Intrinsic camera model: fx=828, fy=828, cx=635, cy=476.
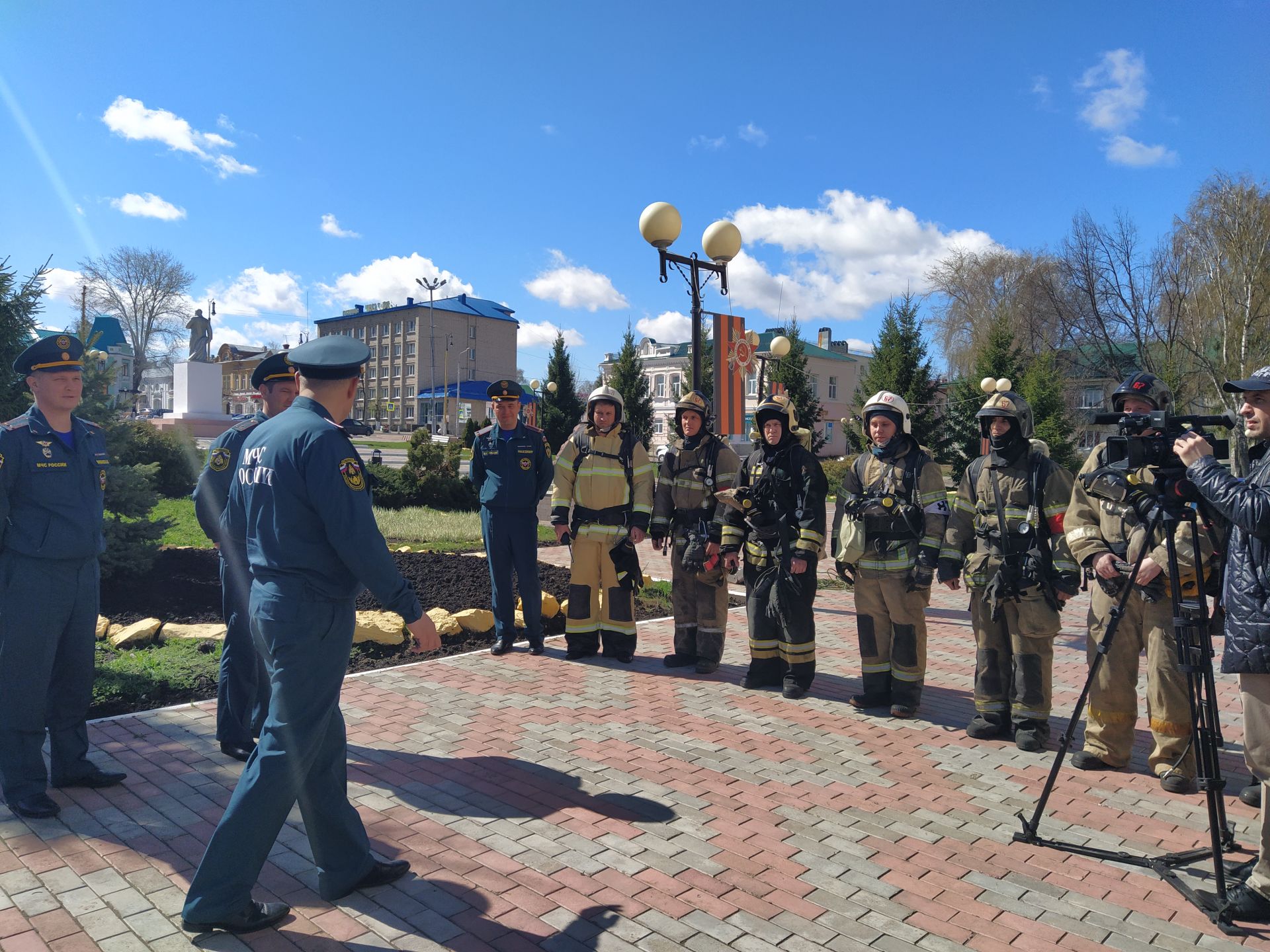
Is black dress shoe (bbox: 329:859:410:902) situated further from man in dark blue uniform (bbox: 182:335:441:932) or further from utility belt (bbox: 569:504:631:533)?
utility belt (bbox: 569:504:631:533)

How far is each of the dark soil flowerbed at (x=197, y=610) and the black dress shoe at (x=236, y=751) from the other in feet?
4.03

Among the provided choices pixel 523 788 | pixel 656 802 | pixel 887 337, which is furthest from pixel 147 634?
pixel 887 337

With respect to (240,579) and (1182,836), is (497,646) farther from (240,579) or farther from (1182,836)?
(1182,836)

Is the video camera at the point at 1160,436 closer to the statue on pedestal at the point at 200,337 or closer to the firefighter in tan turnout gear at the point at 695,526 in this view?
the firefighter in tan turnout gear at the point at 695,526

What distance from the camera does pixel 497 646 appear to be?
23.8ft

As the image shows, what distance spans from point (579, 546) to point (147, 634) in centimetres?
382

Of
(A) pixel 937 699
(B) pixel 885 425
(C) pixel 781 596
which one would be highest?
(B) pixel 885 425

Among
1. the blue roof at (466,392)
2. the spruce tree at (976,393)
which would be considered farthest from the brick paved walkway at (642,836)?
the blue roof at (466,392)

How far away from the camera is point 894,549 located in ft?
18.8

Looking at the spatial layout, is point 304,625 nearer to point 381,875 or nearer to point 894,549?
point 381,875

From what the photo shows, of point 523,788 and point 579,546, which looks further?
point 579,546

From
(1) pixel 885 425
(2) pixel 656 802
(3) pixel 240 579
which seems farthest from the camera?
(1) pixel 885 425

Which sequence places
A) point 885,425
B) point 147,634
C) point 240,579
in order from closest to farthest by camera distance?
point 240,579 → point 885,425 → point 147,634

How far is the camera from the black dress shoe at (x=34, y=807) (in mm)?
3805
